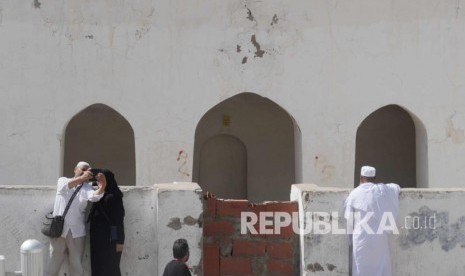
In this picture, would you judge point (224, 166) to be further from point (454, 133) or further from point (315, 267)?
point (315, 267)

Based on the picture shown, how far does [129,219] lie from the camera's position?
21.0 ft

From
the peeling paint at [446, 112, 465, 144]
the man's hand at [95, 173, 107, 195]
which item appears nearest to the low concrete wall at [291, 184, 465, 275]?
the man's hand at [95, 173, 107, 195]

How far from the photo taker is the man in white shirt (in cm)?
615

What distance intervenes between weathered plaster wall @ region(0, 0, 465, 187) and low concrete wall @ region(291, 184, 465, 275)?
415cm

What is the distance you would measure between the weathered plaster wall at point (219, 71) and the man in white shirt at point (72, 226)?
398 cm

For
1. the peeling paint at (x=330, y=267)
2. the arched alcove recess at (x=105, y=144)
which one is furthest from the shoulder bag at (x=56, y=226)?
the arched alcove recess at (x=105, y=144)

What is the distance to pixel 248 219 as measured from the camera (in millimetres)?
6543

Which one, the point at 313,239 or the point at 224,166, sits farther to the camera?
the point at 224,166

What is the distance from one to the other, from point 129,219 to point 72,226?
0.48 m

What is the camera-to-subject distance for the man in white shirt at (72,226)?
20.2ft

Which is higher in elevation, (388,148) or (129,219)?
(388,148)

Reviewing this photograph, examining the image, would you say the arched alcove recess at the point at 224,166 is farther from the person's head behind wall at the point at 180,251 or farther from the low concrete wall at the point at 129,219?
the person's head behind wall at the point at 180,251

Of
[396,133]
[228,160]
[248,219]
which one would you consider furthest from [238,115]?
[248,219]

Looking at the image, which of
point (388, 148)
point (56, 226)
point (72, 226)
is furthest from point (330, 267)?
point (388, 148)
